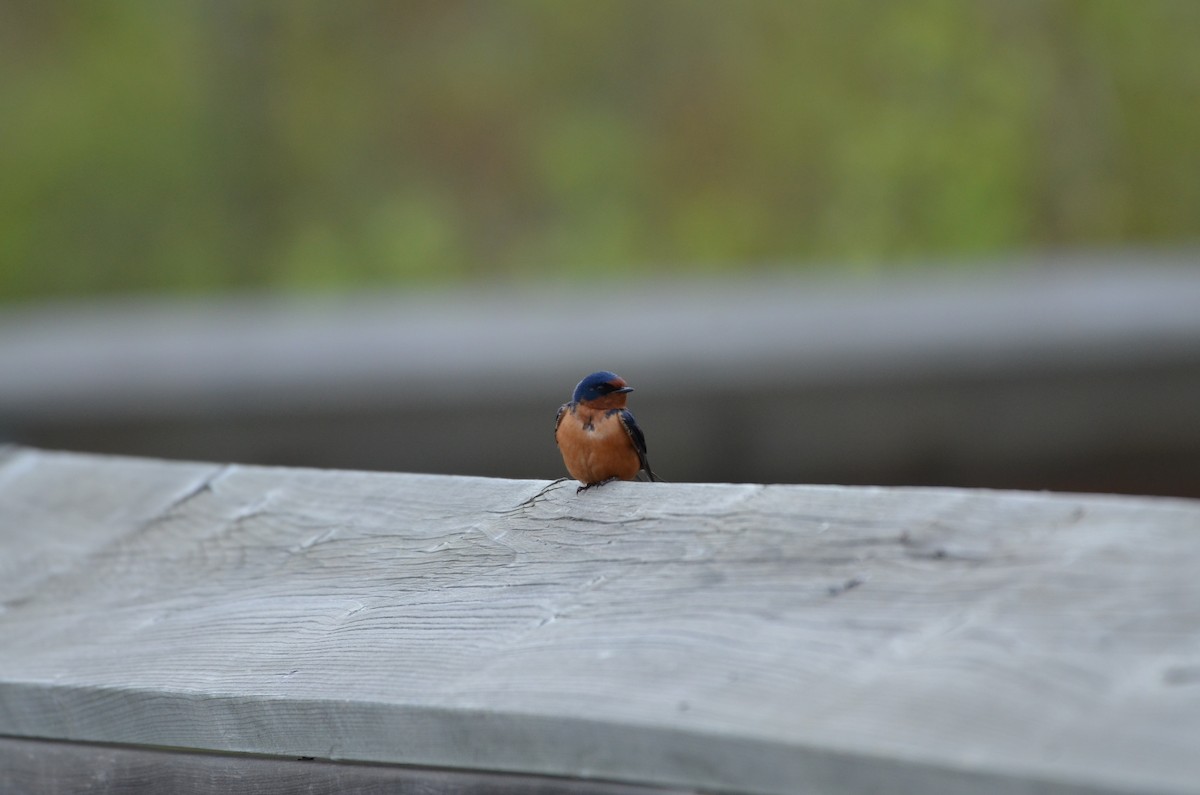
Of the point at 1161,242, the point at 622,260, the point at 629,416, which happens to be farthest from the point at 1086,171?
the point at 629,416

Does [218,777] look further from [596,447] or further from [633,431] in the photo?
[633,431]

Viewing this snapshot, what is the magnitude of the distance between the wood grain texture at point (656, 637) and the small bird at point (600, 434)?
1.79 feet

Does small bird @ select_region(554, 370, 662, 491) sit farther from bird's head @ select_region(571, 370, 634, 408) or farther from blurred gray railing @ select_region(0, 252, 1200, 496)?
blurred gray railing @ select_region(0, 252, 1200, 496)

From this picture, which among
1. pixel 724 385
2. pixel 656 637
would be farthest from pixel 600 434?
→ pixel 724 385

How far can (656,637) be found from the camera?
140cm

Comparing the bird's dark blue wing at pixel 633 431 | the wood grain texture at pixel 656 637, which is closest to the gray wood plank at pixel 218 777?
the wood grain texture at pixel 656 637

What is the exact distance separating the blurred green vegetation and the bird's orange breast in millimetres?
9266

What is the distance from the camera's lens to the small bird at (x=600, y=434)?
2551mm

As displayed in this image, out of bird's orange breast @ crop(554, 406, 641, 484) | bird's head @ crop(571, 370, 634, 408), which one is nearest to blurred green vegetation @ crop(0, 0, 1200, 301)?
bird's head @ crop(571, 370, 634, 408)

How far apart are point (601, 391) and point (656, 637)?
147 cm

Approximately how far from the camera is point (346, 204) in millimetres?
13148

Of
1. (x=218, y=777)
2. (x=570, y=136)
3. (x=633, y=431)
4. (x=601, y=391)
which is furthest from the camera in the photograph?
(x=570, y=136)

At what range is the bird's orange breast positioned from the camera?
2537 mm

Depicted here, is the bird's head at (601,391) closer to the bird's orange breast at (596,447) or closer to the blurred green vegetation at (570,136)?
the bird's orange breast at (596,447)
